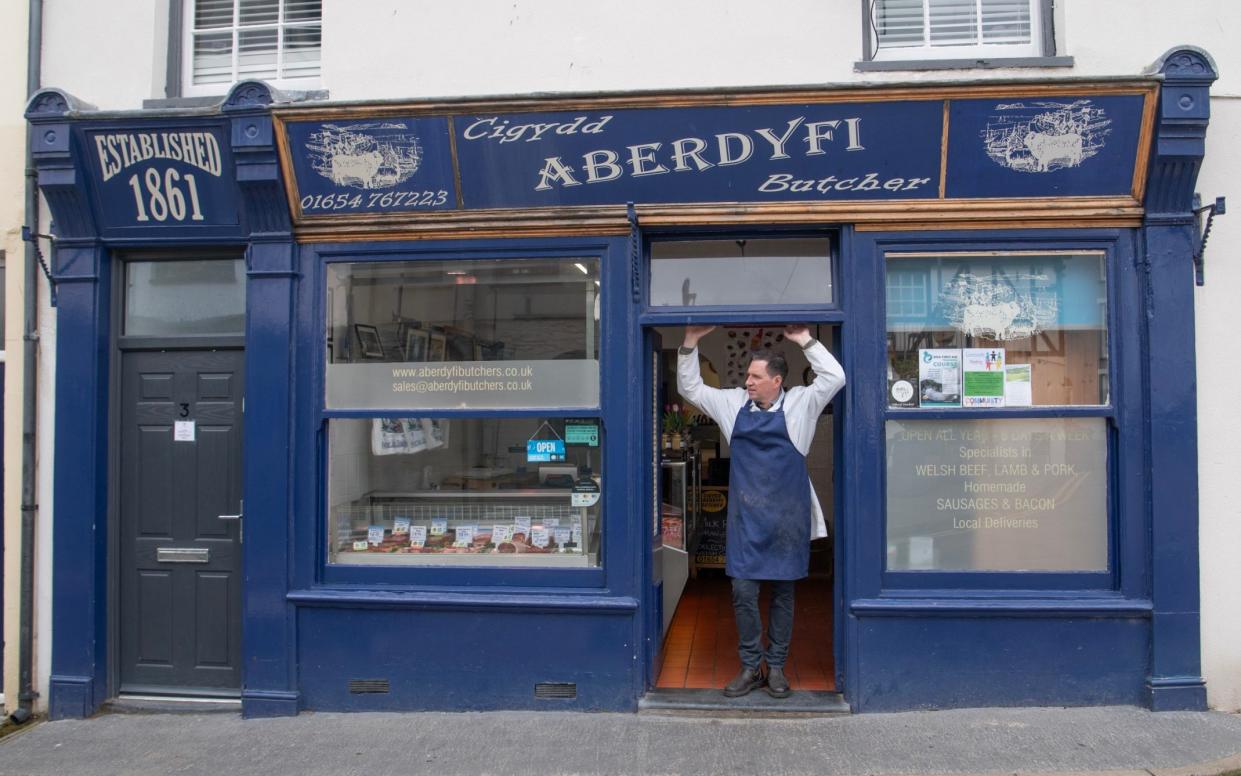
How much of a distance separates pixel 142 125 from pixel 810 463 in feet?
23.1

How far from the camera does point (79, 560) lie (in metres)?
5.71

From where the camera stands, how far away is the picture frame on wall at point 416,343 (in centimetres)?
574

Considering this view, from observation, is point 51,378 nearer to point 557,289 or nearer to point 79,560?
point 79,560

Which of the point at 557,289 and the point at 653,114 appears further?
the point at 557,289

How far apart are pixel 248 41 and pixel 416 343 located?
2.54 m

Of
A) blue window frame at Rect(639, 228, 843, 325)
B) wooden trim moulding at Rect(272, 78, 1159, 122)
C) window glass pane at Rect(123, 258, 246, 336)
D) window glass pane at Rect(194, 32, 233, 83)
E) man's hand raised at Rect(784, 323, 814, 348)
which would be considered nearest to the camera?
wooden trim moulding at Rect(272, 78, 1159, 122)

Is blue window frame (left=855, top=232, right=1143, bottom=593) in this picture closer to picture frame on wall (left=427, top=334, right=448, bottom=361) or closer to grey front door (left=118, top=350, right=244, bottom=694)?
picture frame on wall (left=427, top=334, right=448, bottom=361)

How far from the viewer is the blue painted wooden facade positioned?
5148 millimetres

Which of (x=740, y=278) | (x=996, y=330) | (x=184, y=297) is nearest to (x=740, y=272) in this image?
(x=740, y=278)

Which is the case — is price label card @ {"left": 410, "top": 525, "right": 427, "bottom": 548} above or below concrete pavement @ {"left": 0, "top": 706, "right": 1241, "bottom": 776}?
above

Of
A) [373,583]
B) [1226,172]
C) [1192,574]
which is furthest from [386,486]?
[1226,172]

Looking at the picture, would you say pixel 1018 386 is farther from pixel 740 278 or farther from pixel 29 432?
pixel 29 432

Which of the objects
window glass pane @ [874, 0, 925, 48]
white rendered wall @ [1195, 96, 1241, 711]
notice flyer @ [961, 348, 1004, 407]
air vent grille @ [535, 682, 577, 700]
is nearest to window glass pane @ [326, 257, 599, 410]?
air vent grille @ [535, 682, 577, 700]

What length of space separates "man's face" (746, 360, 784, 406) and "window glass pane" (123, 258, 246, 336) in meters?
3.39
